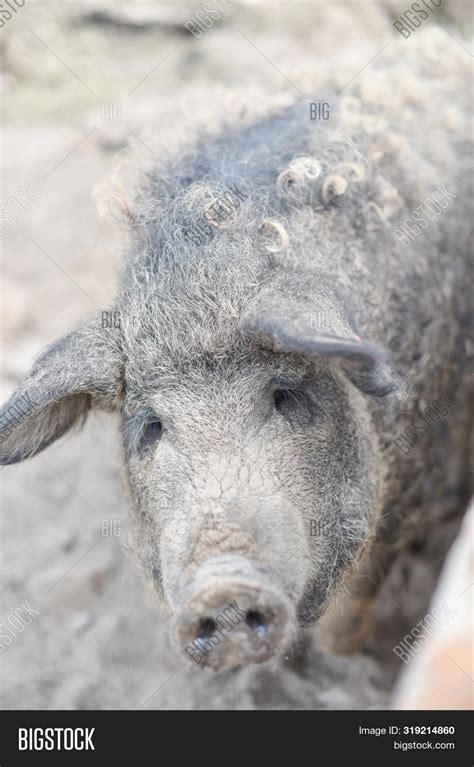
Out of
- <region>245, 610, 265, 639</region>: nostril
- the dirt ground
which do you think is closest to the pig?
<region>245, 610, 265, 639</region>: nostril

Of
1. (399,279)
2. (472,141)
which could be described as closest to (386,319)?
(399,279)

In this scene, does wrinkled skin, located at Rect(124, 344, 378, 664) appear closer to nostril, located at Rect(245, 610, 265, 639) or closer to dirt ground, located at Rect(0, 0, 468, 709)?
nostril, located at Rect(245, 610, 265, 639)

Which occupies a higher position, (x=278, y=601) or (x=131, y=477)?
(x=278, y=601)

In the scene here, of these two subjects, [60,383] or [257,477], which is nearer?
[257,477]

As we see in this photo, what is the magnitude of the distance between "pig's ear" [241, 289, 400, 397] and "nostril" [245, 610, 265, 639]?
0.95 meters

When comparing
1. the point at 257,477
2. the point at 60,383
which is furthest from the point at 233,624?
the point at 60,383

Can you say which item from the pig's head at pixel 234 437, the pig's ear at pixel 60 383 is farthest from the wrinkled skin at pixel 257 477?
the pig's ear at pixel 60 383

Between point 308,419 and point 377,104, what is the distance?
7.55ft

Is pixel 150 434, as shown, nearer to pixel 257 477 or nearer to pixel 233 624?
pixel 257 477

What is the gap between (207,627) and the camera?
9.66 feet

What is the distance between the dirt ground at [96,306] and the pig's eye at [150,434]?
1.30ft

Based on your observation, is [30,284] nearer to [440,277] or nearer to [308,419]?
[440,277]

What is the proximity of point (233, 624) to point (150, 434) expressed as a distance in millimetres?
1004

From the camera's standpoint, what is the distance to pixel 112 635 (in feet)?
16.9
